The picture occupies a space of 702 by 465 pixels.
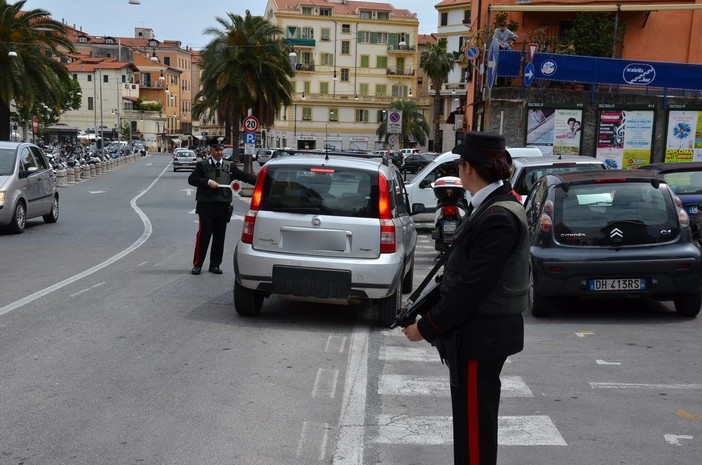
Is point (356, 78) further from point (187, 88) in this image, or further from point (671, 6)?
point (187, 88)

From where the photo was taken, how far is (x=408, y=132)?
294ft

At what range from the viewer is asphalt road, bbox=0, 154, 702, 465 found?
5.34 meters

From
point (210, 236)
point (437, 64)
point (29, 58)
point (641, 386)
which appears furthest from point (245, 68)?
point (641, 386)

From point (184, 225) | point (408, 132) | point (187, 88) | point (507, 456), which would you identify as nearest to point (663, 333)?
point (507, 456)

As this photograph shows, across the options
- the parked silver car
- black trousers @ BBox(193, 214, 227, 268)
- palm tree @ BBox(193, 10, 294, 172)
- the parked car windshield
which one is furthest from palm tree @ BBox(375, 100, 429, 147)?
black trousers @ BBox(193, 214, 227, 268)

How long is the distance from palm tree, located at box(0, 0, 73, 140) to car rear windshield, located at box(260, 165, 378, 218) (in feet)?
112

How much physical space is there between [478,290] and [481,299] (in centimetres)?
5

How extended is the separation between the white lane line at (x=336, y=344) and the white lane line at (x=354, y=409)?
0.27 feet

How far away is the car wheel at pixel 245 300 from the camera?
932cm

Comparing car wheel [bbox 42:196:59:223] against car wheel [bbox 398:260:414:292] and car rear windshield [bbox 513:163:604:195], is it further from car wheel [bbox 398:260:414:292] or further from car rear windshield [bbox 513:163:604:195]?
car wheel [bbox 398:260:414:292]

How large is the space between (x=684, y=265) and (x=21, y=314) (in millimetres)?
6971

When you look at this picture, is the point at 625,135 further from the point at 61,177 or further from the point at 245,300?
the point at 61,177

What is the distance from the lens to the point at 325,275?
8766mm

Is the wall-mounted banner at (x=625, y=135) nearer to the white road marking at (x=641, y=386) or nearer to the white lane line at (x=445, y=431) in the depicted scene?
the white road marking at (x=641, y=386)
